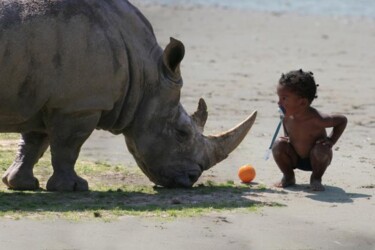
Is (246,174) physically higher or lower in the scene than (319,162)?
lower

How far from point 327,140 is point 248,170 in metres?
0.75

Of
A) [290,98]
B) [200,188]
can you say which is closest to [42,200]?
[200,188]

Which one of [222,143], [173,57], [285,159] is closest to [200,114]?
[222,143]

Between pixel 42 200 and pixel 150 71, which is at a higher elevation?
pixel 150 71

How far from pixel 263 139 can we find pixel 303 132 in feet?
8.86

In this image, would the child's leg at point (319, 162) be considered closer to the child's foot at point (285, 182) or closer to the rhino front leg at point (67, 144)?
the child's foot at point (285, 182)

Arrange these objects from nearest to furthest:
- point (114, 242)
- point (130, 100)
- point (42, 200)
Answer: point (114, 242), point (42, 200), point (130, 100)

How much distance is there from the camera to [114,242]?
780 centimetres

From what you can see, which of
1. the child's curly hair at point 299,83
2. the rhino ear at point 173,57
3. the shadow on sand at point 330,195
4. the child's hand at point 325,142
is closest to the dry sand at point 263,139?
the shadow on sand at point 330,195

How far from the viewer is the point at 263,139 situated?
41.9 feet

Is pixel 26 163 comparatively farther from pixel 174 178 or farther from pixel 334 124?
pixel 334 124

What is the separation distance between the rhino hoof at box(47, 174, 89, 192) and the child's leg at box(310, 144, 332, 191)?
1.75 meters

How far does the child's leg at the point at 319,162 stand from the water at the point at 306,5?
19.1m

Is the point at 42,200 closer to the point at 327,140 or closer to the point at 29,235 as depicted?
the point at 29,235
